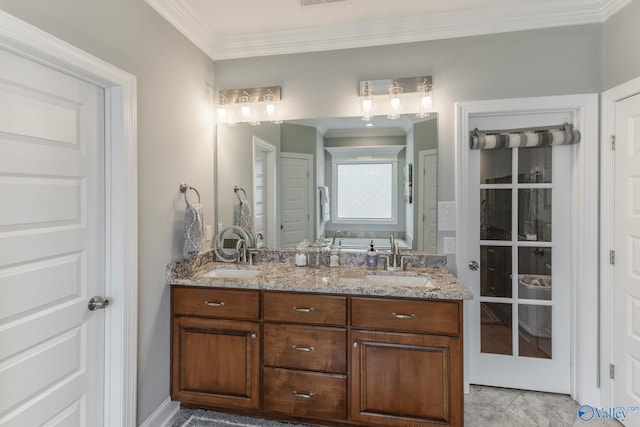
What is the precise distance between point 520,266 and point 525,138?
91cm

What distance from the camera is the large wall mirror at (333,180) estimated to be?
2.38 metres

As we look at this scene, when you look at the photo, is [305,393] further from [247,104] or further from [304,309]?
[247,104]

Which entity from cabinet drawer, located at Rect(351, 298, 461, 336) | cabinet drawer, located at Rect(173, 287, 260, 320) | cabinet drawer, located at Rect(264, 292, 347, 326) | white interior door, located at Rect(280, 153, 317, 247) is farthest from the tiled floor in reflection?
white interior door, located at Rect(280, 153, 317, 247)

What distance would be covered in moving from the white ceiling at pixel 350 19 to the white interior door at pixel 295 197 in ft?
2.81

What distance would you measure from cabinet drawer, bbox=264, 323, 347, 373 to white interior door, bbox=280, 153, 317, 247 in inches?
32.1

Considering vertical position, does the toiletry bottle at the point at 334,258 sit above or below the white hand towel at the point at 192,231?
below

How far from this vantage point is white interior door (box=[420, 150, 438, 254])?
234 centimetres

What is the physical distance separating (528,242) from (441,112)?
1.12 m

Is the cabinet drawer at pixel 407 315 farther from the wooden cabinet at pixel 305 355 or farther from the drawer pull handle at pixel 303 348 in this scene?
the drawer pull handle at pixel 303 348

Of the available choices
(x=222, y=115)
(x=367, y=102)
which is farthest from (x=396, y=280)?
(x=222, y=115)

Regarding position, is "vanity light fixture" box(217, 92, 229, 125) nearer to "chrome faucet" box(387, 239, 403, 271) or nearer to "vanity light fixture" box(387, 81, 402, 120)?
"vanity light fixture" box(387, 81, 402, 120)

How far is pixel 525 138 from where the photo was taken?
2.21 meters

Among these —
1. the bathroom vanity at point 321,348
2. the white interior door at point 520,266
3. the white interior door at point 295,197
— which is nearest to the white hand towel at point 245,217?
the white interior door at point 295,197

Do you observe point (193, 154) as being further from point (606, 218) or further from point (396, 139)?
point (606, 218)
